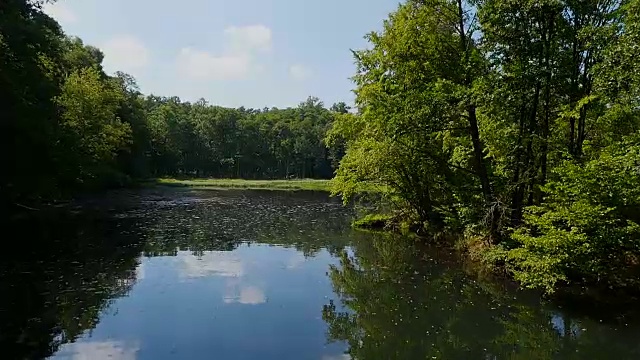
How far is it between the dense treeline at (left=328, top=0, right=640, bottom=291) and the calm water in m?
1.81


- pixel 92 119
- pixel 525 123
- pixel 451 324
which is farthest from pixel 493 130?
pixel 92 119

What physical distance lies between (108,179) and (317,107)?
10639 cm

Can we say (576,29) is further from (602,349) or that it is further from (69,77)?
(69,77)

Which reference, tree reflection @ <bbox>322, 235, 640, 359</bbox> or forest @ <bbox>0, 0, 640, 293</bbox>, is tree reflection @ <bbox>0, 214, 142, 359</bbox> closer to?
forest @ <bbox>0, 0, 640, 293</bbox>

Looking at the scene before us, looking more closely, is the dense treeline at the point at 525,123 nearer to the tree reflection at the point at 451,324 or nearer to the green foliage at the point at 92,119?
the tree reflection at the point at 451,324

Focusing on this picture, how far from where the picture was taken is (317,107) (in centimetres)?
16025

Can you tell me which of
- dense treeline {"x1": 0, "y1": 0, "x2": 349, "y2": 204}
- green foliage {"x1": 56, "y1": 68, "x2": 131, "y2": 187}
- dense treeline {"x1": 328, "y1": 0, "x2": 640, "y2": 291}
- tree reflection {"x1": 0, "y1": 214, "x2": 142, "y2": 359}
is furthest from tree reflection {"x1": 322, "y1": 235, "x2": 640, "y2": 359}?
green foliage {"x1": 56, "y1": 68, "x2": 131, "y2": 187}

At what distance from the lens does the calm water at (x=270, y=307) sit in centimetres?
1086

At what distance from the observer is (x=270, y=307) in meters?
14.0

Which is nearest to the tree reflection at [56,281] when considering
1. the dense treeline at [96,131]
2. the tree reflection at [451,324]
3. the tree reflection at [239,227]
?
the tree reflection at [239,227]

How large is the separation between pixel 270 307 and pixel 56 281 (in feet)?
22.0

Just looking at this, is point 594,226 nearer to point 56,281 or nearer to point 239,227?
point 56,281

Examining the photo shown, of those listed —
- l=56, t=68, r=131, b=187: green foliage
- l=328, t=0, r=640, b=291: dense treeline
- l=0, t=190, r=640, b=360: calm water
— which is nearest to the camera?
l=0, t=190, r=640, b=360: calm water

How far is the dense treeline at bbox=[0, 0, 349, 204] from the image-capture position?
85.2 feet
